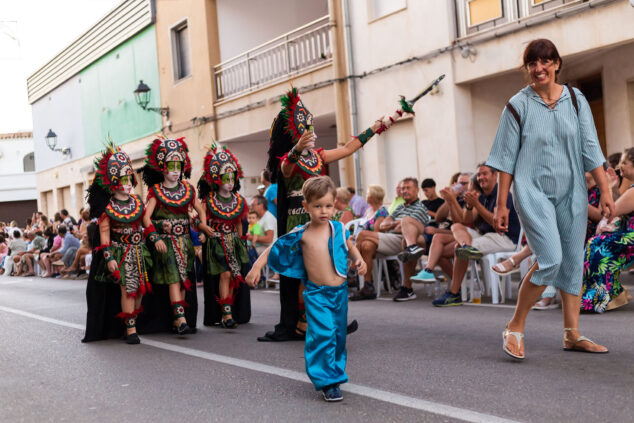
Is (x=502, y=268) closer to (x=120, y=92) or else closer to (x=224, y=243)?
→ (x=224, y=243)

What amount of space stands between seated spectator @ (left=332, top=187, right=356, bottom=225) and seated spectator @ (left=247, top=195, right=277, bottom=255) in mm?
1612

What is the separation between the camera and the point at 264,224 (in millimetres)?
14297

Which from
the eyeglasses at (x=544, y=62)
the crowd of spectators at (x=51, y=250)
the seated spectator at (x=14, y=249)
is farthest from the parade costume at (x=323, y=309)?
the seated spectator at (x=14, y=249)

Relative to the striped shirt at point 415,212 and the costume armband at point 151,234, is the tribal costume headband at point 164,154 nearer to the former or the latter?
the costume armband at point 151,234

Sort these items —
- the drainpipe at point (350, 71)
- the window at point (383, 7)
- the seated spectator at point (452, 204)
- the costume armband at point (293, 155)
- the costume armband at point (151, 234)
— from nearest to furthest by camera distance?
the costume armband at point (293, 155) → the costume armband at point (151, 234) → the seated spectator at point (452, 204) → the window at point (383, 7) → the drainpipe at point (350, 71)

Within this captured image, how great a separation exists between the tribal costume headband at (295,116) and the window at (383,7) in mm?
9384

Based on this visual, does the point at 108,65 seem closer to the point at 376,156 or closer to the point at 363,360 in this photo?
the point at 376,156

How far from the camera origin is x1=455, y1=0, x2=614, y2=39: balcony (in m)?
13.1

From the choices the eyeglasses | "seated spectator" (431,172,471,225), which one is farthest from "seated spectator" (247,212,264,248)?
the eyeglasses

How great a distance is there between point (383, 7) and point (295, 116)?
10.1 m

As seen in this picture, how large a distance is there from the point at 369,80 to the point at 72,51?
19.8m

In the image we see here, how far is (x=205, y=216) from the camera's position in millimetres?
8781

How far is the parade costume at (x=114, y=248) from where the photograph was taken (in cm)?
819

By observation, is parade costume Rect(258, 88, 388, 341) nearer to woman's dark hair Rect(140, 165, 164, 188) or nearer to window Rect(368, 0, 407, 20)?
woman's dark hair Rect(140, 165, 164, 188)
